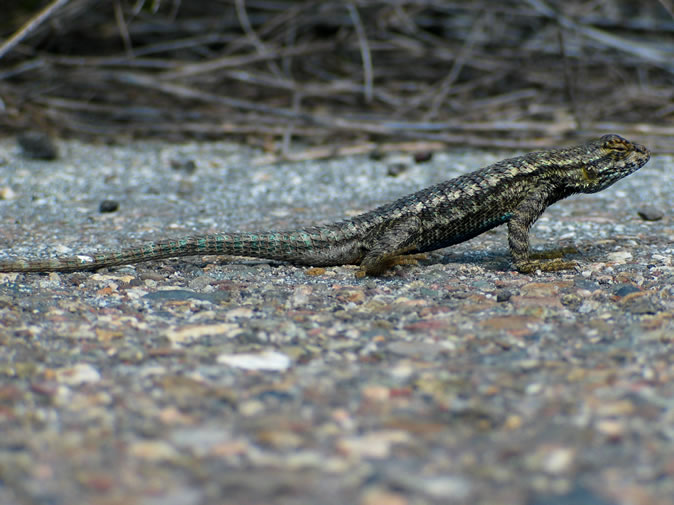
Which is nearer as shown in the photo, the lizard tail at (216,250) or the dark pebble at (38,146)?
the lizard tail at (216,250)

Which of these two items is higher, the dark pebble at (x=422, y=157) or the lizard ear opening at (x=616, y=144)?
the lizard ear opening at (x=616, y=144)

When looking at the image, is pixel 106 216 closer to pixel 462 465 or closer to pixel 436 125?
pixel 436 125

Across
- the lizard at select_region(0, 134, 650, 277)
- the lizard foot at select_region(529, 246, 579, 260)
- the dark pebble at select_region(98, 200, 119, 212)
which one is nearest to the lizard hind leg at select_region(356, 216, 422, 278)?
the lizard at select_region(0, 134, 650, 277)

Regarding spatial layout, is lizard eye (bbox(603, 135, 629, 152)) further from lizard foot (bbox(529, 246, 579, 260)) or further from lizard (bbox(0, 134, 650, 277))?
lizard foot (bbox(529, 246, 579, 260))

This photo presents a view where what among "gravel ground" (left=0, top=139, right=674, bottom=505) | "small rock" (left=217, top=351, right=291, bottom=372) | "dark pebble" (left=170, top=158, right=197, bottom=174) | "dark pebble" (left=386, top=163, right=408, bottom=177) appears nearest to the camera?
"gravel ground" (left=0, top=139, right=674, bottom=505)

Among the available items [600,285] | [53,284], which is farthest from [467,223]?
[53,284]

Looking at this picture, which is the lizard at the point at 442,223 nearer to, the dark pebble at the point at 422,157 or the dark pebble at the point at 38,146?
the dark pebble at the point at 422,157

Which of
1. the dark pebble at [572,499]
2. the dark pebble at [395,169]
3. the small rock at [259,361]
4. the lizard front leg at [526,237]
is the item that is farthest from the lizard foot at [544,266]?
the dark pebble at [395,169]
